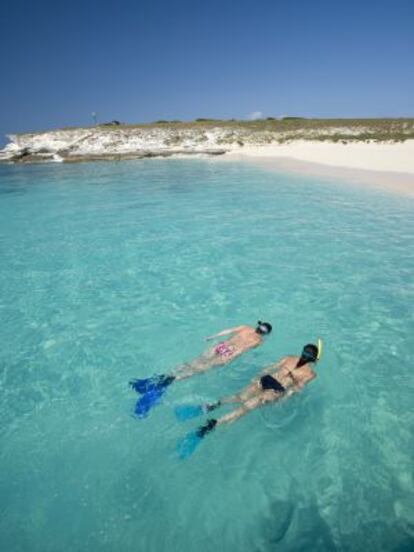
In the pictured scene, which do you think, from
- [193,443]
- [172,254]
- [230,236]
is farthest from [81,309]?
[230,236]

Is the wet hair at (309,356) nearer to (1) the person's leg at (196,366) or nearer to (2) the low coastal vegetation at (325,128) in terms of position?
(1) the person's leg at (196,366)

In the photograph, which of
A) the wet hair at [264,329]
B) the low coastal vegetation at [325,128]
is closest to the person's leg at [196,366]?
the wet hair at [264,329]

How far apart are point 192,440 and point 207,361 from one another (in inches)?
86.1

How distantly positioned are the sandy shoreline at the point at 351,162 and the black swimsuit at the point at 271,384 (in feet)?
66.8

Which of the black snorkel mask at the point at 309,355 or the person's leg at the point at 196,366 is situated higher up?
the black snorkel mask at the point at 309,355

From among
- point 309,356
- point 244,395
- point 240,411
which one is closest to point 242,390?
point 244,395

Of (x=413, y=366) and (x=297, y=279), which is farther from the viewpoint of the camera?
(x=297, y=279)

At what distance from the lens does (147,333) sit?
32.4ft

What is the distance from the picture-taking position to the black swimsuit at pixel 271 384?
7.08 meters

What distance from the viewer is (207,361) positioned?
8.34 m

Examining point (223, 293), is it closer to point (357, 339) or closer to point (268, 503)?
point (357, 339)

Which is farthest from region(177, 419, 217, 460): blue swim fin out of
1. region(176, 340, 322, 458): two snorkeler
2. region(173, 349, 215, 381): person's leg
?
region(173, 349, 215, 381): person's leg

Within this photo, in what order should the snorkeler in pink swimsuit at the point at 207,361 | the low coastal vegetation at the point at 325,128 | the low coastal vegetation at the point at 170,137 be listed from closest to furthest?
1. the snorkeler in pink swimsuit at the point at 207,361
2. the low coastal vegetation at the point at 325,128
3. the low coastal vegetation at the point at 170,137

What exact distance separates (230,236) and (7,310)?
9670 millimetres
